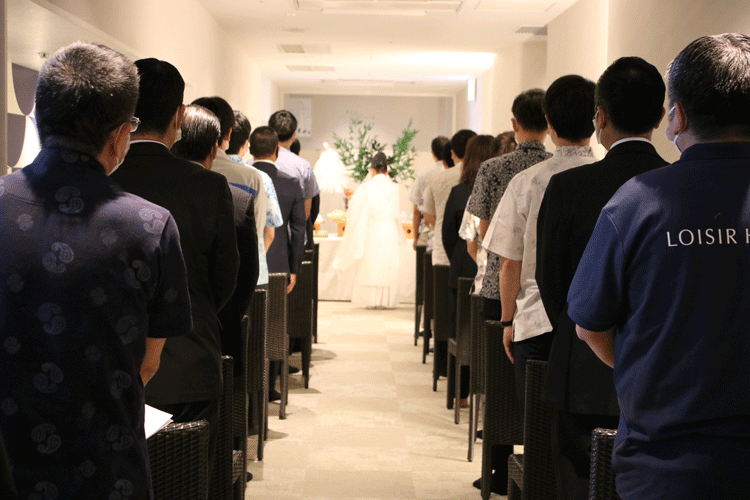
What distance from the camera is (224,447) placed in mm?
2104

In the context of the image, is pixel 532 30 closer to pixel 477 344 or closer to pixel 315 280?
pixel 315 280

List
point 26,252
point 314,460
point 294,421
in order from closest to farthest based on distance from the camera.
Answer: point 26,252, point 314,460, point 294,421

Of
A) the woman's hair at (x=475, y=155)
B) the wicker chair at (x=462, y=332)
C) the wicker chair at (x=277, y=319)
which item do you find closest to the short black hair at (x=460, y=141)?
the woman's hair at (x=475, y=155)

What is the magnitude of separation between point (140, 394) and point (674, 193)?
36.5 inches

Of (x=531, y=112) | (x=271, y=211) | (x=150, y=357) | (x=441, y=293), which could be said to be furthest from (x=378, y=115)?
(x=150, y=357)

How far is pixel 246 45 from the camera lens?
10.2 metres

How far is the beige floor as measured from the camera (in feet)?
11.3

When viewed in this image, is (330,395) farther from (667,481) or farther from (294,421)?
(667,481)

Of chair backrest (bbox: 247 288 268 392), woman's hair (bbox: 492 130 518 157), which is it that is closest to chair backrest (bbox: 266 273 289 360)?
chair backrest (bbox: 247 288 268 392)

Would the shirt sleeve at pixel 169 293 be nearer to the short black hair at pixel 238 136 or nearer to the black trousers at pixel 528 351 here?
the black trousers at pixel 528 351

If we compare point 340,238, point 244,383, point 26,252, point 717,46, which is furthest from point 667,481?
point 340,238

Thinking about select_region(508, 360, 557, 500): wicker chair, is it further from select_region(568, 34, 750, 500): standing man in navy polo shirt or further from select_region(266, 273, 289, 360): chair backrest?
select_region(266, 273, 289, 360): chair backrest

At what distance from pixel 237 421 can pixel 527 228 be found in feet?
4.04

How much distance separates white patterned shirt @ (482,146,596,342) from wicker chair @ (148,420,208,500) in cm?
123
